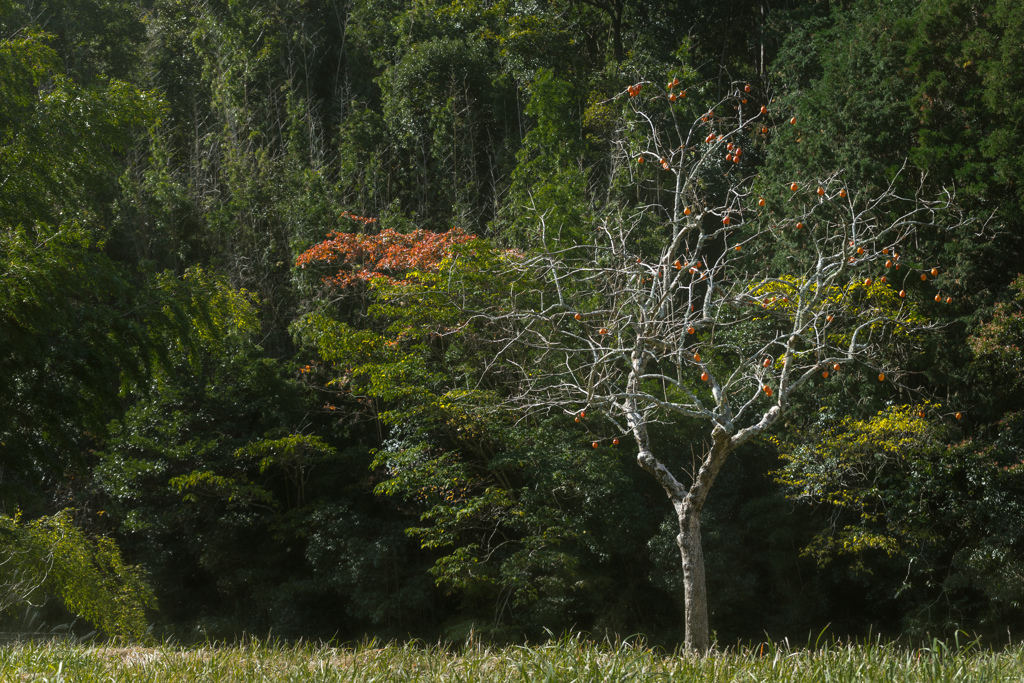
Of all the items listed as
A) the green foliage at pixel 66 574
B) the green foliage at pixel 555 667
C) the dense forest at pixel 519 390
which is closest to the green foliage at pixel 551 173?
the dense forest at pixel 519 390

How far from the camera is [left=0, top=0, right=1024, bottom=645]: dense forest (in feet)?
26.0

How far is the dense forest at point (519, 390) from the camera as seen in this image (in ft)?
26.0

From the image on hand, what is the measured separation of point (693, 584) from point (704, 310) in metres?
2.27

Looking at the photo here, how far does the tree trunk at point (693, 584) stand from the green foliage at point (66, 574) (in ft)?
19.4

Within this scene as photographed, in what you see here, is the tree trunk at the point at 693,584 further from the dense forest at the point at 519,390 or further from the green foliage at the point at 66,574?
the green foliage at the point at 66,574

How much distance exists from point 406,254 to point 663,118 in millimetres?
6376

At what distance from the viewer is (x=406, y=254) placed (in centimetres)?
1184

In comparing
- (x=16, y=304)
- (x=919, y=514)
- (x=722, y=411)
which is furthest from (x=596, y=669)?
(x=919, y=514)

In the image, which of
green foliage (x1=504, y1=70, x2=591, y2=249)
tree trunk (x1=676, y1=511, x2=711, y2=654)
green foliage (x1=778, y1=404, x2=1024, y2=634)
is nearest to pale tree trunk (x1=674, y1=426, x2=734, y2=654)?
tree trunk (x1=676, y1=511, x2=711, y2=654)

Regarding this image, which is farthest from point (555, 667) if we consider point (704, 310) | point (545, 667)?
point (704, 310)

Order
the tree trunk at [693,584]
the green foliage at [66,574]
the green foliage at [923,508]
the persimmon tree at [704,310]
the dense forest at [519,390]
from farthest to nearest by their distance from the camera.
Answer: the green foliage at [923,508] < the green foliage at [66,574] < the dense forest at [519,390] < the persimmon tree at [704,310] < the tree trunk at [693,584]

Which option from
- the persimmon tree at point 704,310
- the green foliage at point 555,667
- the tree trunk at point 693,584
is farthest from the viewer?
the persimmon tree at point 704,310

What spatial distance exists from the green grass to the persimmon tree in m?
2.64

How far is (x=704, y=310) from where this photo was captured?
7.11 meters
